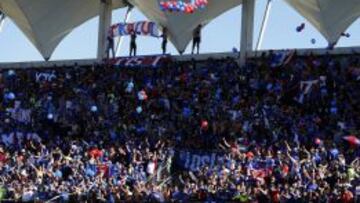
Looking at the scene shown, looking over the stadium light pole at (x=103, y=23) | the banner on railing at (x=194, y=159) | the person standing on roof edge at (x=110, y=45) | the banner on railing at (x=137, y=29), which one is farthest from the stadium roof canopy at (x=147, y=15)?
the banner on railing at (x=194, y=159)

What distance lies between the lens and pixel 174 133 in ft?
110

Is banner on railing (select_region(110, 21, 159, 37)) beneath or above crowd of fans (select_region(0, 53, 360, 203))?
above

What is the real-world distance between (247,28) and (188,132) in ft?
20.8

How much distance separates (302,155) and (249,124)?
3.51m

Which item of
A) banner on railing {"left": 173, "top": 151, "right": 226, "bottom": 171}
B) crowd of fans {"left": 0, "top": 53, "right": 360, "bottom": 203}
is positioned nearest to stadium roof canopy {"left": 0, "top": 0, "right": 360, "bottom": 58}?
crowd of fans {"left": 0, "top": 53, "right": 360, "bottom": 203}

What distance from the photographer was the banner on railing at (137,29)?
4063 cm

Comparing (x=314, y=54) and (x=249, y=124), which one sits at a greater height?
(x=314, y=54)

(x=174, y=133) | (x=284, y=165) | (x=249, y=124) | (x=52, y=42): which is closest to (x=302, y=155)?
(x=284, y=165)

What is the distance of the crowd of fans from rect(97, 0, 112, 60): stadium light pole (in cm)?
193

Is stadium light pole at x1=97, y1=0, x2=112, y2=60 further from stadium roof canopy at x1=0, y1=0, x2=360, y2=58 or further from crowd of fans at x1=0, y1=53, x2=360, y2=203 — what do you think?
crowd of fans at x1=0, y1=53, x2=360, y2=203

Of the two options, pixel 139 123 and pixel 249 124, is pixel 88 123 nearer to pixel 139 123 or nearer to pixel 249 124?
pixel 139 123

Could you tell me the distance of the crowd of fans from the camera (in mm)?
27953

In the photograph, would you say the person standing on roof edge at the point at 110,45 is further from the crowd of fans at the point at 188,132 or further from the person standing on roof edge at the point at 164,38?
the person standing on roof edge at the point at 164,38

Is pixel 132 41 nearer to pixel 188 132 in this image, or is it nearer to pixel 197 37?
pixel 197 37
